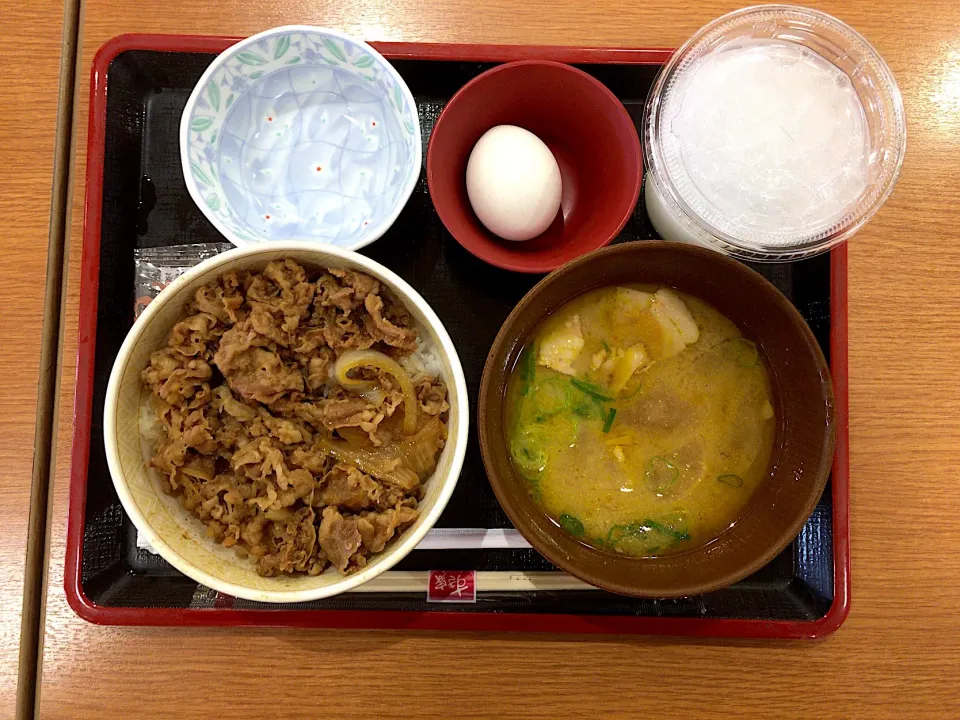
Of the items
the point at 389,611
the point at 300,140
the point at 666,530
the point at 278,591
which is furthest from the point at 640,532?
the point at 300,140

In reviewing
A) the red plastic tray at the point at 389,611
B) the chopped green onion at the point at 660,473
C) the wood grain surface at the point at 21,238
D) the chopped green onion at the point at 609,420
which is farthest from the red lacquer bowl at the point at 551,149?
the wood grain surface at the point at 21,238

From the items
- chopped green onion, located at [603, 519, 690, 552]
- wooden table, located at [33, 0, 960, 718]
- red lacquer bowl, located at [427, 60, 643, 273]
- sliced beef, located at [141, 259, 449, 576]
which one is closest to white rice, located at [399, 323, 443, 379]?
sliced beef, located at [141, 259, 449, 576]

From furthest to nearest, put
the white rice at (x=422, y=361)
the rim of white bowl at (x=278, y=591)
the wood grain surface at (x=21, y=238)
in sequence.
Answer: the wood grain surface at (x=21, y=238) < the white rice at (x=422, y=361) < the rim of white bowl at (x=278, y=591)

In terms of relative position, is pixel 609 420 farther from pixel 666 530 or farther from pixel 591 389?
pixel 666 530

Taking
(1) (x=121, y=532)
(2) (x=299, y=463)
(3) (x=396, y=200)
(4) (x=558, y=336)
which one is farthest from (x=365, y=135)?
(1) (x=121, y=532)

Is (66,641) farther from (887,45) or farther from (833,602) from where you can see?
(887,45)

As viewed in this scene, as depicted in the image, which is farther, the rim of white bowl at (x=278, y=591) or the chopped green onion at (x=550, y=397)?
the chopped green onion at (x=550, y=397)

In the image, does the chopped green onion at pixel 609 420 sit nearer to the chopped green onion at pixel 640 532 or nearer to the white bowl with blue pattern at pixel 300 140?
the chopped green onion at pixel 640 532
